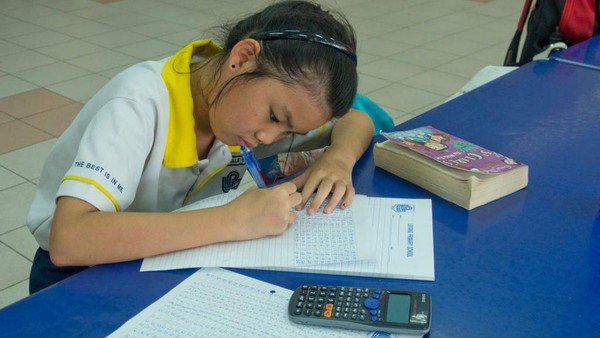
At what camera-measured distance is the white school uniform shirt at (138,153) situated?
112cm

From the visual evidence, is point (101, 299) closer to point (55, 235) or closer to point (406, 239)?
point (55, 235)

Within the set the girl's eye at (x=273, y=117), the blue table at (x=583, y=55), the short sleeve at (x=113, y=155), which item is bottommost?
the blue table at (x=583, y=55)

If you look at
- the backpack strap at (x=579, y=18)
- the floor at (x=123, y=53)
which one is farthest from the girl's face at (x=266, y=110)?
the backpack strap at (x=579, y=18)

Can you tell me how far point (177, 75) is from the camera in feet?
4.26

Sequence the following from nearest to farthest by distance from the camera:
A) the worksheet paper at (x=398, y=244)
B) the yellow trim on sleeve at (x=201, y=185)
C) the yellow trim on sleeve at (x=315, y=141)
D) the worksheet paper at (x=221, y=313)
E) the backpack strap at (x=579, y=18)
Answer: the worksheet paper at (x=221, y=313)
the worksheet paper at (x=398, y=244)
the yellow trim on sleeve at (x=201, y=185)
the yellow trim on sleeve at (x=315, y=141)
the backpack strap at (x=579, y=18)

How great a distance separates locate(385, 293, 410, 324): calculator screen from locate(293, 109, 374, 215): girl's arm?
282 millimetres

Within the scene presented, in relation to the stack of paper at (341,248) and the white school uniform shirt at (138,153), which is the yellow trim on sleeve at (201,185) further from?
the stack of paper at (341,248)

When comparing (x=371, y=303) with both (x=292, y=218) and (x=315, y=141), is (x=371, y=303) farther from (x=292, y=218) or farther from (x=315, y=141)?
(x=315, y=141)

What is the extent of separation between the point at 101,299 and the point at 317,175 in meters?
0.46

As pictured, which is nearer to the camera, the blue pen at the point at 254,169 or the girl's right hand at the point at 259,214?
the girl's right hand at the point at 259,214

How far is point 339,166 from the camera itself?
1309 millimetres

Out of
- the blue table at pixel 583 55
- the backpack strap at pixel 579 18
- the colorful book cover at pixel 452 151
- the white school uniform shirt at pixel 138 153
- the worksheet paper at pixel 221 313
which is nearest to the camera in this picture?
the worksheet paper at pixel 221 313

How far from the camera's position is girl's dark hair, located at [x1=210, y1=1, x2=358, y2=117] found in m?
1.18

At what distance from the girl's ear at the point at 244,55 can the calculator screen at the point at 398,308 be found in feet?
1.55
